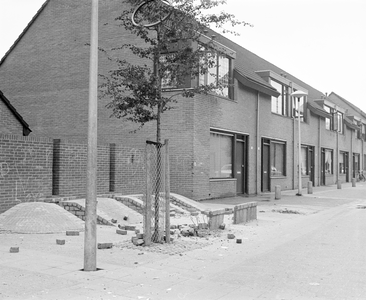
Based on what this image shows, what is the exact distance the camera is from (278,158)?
2812 centimetres

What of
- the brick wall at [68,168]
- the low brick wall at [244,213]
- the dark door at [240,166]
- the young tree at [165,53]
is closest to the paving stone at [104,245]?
the young tree at [165,53]

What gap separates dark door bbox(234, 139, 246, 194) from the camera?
22.6m

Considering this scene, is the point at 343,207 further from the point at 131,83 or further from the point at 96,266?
the point at 96,266

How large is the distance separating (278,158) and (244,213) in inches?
620

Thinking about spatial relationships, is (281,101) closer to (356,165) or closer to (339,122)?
(339,122)

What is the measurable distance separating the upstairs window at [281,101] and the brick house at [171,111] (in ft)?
0.40

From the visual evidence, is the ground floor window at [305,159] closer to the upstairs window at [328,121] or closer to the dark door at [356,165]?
the upstairs window at [328,121]

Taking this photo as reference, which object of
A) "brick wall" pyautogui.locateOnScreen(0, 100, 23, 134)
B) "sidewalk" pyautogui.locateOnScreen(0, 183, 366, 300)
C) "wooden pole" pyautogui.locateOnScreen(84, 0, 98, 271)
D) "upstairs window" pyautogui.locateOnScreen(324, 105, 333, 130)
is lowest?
"sidewalk" pyautogui.locateOnScreen(0, 183, 366, 300)

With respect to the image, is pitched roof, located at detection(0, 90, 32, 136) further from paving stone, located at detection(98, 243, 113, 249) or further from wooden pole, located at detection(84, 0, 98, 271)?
wooden pole, located at detection(84, 0, 98, 271)

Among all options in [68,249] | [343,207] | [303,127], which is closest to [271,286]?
[68,249]

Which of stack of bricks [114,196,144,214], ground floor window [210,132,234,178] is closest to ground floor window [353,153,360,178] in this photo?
ground floor window [210,132,234,178]

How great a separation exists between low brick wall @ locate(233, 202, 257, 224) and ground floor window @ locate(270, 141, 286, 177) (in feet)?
45.2

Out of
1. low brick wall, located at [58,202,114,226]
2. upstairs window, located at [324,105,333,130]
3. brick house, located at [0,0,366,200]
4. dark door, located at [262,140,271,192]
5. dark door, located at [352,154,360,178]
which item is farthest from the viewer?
dark door, located at [352,154,360,178]

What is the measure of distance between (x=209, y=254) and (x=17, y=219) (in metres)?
4.72
